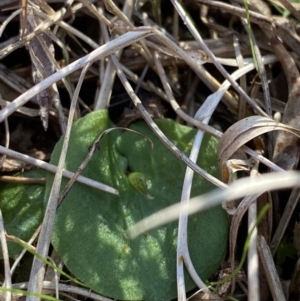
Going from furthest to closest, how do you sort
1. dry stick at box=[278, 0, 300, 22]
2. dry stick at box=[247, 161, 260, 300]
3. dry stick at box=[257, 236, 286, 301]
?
dry stick at box=[278, 0, 300, 22] < dry stick at box=[257, 236, 286, 301] < dry stick at box=[247, 161, 260, 300]

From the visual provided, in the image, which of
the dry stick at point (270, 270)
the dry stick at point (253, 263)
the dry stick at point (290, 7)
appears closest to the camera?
the dry stick at point (253, 263)

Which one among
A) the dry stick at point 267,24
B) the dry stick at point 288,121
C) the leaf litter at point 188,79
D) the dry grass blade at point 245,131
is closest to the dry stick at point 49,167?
the leaf litter at point 188,79

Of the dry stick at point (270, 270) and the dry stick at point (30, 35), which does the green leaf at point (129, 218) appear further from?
the dry stick at point (30, 35)

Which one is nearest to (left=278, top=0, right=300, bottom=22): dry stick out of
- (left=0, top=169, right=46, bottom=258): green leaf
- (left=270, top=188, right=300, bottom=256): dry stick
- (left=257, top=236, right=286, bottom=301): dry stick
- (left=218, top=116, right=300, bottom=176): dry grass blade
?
(left=218, top=116, right=300, bottom=176): dry grass blade

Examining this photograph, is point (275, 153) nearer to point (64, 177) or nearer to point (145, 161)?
point (145, 161)

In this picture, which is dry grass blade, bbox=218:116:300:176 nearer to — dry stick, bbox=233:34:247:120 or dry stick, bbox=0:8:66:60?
dry stick, bbox=233:34:247:120

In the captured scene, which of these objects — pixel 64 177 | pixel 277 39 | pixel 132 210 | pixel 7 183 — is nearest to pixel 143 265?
pixel 132 210
